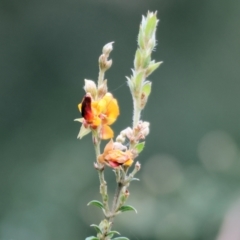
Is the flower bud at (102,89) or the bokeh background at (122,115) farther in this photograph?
the bokeh background at (122,115)

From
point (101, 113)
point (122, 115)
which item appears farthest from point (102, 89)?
point (122, 115)

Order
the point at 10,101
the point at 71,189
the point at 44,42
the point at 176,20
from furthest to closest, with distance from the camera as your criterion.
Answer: the point at 176,20
the point at 44,42
the point at 10,101
the point at 71,189

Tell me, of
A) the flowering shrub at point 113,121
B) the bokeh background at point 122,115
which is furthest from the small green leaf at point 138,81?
the bokeh background at point 122,115

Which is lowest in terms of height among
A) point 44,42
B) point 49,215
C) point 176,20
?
point 49,215

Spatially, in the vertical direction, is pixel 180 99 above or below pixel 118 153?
above

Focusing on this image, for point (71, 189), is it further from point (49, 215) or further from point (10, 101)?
point (10, 101)

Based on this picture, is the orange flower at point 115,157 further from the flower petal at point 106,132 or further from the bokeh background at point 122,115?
the bokeh background at point 122,115

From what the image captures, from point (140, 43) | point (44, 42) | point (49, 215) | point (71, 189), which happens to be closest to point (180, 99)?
point (44, 42)

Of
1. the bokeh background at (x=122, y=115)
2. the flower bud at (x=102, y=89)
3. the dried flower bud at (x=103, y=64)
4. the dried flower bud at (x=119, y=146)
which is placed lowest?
the dried flower bud at (x=119, y=146)
